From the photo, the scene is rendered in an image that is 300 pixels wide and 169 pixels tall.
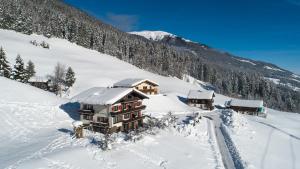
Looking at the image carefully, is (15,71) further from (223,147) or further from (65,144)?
(223,147)

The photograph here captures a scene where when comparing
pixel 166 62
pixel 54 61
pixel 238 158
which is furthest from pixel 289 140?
pixel 166 62

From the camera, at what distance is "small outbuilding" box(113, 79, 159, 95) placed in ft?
261

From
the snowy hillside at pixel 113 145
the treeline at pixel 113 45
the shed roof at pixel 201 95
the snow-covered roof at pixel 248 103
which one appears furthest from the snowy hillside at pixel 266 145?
the treeline at pixel 113 45

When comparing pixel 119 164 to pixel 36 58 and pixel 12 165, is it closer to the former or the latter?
pixel 12 165

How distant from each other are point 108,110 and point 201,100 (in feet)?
162

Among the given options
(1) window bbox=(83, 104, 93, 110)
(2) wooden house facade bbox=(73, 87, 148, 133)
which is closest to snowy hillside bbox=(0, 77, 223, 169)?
(1) window bbox=(83, 104, 93, 110)

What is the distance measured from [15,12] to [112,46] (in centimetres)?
5069

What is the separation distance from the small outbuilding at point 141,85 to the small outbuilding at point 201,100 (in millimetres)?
11541

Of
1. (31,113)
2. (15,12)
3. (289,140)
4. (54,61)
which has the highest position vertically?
(15,12)

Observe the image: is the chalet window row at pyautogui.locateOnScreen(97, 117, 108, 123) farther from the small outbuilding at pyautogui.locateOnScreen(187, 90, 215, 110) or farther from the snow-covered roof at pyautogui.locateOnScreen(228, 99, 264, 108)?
the snow-covered roof at pyautogui.locateOnScreen(228, 99, 264, 108)

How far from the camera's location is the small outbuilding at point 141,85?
79.4 meters

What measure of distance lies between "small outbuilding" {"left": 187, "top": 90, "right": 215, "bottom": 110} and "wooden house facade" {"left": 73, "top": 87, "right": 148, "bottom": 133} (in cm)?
4173

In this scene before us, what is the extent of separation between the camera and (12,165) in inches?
1081

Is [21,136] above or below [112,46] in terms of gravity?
below
